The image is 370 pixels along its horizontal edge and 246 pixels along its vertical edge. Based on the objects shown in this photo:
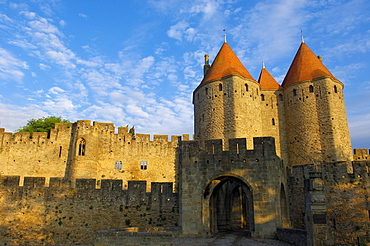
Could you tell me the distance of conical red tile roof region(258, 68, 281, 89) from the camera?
3103 centimetres

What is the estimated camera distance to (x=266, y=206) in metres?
15.6

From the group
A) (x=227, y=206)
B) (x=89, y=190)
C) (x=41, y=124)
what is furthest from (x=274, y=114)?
(x=41, y=124)

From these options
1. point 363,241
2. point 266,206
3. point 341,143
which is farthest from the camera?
point 341,143

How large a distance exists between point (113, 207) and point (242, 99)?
1472 centimetres

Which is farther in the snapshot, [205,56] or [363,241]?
[205,56]

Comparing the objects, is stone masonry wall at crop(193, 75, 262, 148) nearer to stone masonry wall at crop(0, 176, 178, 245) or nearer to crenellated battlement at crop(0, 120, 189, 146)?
crenellated battlement at crop(0, 120, 189, 146)

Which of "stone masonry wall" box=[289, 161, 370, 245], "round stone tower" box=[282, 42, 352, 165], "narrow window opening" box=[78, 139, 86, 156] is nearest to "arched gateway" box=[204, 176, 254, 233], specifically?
"stone masonry wall" box=[289, 161, 370, 245]

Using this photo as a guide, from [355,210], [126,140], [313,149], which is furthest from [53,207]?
[313,149]

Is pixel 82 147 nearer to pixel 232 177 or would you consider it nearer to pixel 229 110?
pixel 229 110

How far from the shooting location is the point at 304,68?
98.3 ft

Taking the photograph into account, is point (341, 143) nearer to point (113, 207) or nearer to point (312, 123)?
point (312, 123)

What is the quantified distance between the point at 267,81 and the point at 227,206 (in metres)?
13.6

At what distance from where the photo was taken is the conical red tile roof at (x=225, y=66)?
29.0 metres

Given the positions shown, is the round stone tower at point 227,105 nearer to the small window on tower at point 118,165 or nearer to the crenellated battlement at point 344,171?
the small window on tower at point 118,165
